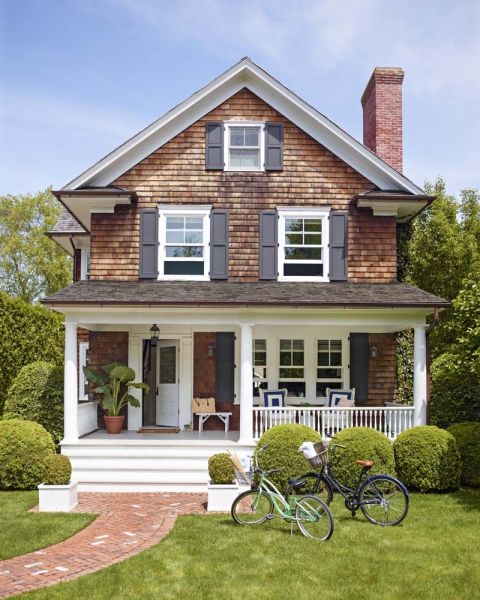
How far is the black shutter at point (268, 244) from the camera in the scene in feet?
53.2

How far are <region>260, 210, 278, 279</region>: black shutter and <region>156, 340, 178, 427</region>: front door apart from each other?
2942 millimetres

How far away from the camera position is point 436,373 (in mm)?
16812

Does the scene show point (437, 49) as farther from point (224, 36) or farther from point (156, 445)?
point (156, 445)

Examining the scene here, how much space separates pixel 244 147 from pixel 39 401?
7982 mm

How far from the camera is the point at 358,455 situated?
40.3ft

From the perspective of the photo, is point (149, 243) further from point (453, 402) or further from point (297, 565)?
point (297, 565)

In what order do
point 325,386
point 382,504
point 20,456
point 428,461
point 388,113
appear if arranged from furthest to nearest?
point 388,113, point 325,386, point 20,456, point 428,461, point 382,504

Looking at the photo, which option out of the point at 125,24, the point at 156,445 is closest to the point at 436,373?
the point at 156,445

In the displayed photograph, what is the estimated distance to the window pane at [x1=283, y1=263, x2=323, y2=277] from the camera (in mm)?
16344

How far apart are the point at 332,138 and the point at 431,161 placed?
13584 millimetres

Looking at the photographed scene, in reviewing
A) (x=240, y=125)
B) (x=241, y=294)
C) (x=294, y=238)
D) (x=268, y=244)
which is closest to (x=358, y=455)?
(x=241, y=294)

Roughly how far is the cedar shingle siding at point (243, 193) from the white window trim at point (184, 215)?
22cm

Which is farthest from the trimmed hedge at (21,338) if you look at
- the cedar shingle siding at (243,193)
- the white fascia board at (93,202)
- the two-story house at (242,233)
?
the cedar shingle siding at (243,193)

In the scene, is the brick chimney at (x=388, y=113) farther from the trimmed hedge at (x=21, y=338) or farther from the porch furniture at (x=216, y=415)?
the trimmed hedge at (x=21, y=338)
